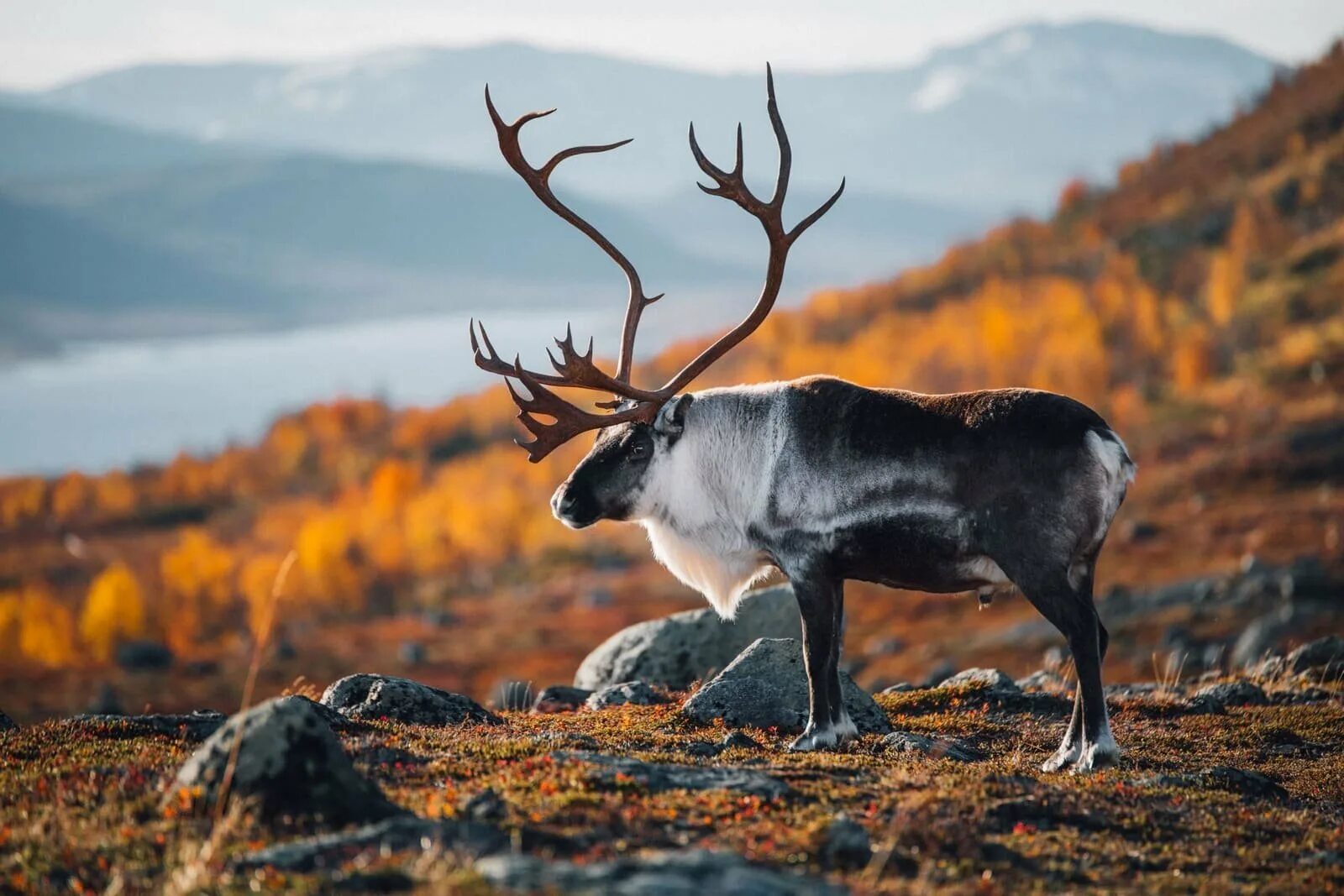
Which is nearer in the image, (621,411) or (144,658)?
(621,411)

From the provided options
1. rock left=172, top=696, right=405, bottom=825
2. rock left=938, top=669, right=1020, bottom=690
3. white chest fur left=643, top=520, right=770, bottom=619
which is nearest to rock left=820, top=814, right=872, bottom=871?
rock left=172, top=696, right=405, bottom=825

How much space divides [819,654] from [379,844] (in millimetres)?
4734

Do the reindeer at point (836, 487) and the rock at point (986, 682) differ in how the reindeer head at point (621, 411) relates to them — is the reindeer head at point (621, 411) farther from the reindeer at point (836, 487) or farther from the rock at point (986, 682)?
the rock at point (986, 682)

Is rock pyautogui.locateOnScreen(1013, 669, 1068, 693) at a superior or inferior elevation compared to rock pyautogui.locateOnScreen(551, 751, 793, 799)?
inferior

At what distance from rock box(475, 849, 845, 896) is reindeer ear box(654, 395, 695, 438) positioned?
17.7 feet

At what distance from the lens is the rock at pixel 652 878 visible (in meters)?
6.45

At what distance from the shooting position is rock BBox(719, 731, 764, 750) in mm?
10977

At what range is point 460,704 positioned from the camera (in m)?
12.9

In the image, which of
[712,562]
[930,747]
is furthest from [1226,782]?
[712,562]

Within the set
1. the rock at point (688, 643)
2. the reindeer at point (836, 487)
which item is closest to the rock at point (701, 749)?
the reindeer at point (836, 487)

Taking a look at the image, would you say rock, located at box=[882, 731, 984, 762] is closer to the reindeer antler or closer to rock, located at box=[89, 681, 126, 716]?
the reindeer antler

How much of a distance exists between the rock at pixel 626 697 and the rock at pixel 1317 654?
9561 mm

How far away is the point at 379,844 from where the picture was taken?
742cm

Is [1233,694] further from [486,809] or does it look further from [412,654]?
[412,654]
